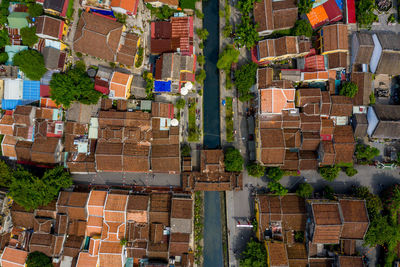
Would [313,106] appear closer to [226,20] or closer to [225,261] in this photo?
[226,20]

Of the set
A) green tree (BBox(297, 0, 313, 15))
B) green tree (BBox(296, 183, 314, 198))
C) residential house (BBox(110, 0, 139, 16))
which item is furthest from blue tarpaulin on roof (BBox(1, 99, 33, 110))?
green tree (BBox(297, 0, 313, 15))

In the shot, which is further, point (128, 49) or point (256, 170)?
point (128, 49)

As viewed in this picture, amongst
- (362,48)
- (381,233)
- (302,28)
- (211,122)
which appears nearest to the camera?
(381,233)

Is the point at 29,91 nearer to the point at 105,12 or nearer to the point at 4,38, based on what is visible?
the point at 4,38

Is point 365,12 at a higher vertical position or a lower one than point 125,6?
lower

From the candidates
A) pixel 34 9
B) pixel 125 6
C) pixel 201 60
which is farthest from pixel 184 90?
pixel 34 9

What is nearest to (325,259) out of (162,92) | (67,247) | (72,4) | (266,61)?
(266,61)
